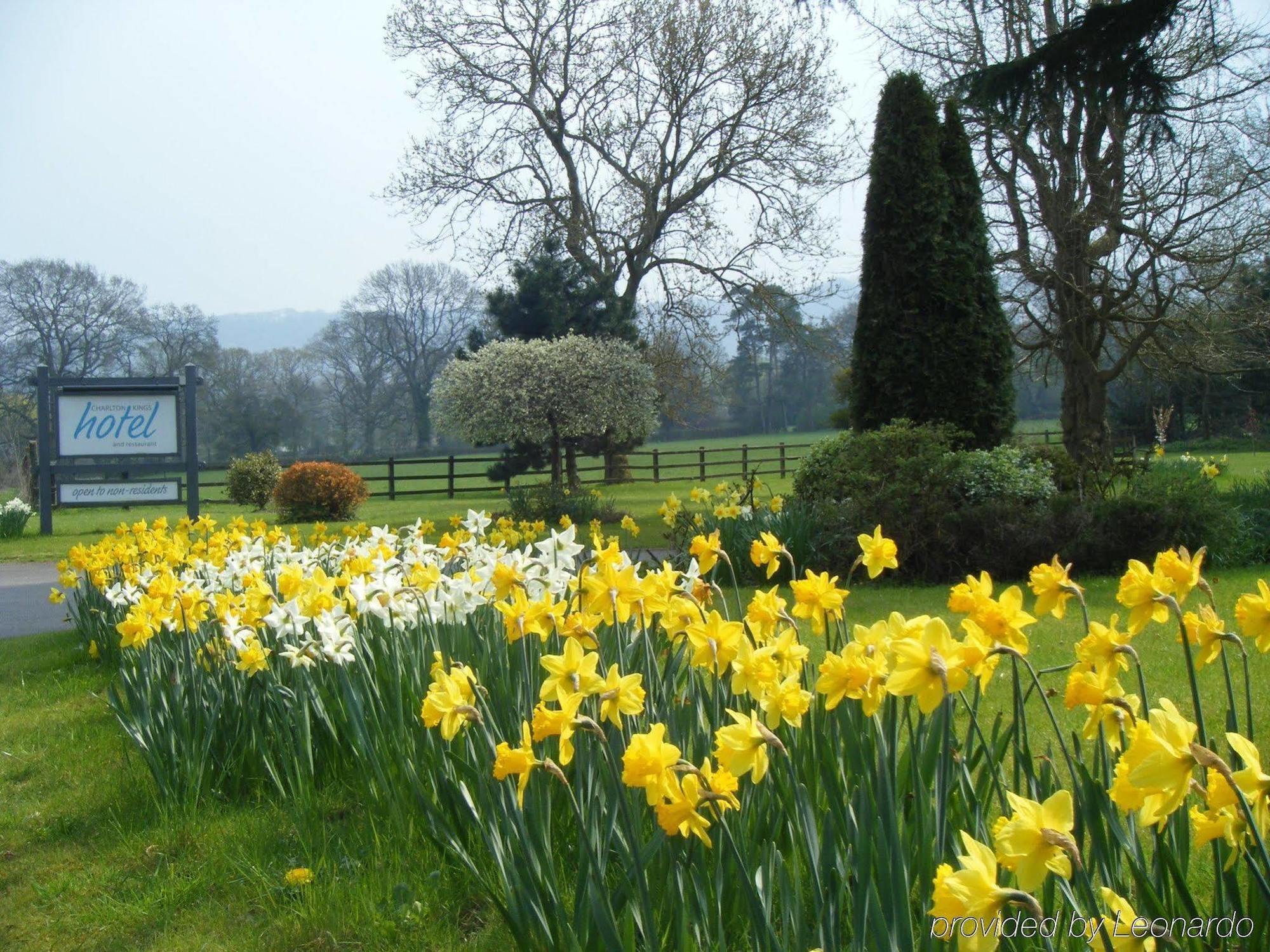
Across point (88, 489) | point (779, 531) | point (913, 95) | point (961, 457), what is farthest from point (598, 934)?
point (88, 489)

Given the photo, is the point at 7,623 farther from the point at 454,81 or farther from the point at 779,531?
the point at 454,81

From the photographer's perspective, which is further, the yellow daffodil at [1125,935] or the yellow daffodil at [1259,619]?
the yellow daffodil at [1259,619]

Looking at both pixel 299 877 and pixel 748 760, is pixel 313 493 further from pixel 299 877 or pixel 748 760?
pixel 748 760

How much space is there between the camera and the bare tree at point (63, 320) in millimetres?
39219

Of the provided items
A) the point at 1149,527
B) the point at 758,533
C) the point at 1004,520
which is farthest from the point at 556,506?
the point at 1149,527

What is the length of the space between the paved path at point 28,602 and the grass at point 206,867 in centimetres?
332

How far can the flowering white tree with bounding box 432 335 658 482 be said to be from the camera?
721 inches

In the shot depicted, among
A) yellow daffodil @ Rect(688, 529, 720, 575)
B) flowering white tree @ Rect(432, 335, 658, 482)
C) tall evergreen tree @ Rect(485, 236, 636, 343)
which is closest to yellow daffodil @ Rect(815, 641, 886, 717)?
yellow daffodil @ Rect(688, 529, 720, 575)

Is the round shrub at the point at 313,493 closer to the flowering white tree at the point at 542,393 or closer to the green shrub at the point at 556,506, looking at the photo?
the flowering white tree at the point at 542,393

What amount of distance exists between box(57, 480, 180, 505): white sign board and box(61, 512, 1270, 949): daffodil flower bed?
9.78 m

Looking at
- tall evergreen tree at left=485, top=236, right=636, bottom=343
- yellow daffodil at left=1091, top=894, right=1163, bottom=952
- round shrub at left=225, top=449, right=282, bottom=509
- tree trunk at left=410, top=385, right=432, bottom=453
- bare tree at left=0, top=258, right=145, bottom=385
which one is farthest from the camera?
tree trunk at left=410, top=385, right=432, bottom=453

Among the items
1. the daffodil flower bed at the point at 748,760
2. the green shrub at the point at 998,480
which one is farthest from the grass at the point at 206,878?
the green shrub at the point at 998,480

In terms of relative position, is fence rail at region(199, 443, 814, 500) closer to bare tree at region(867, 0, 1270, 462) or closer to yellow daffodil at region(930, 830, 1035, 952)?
bare tree at region(867, 0, 1270, 462)

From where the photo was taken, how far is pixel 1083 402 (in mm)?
16922
